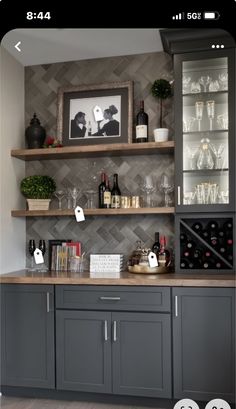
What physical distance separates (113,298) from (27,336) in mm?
658

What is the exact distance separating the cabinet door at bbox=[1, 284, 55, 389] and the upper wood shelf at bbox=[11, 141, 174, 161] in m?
0.98

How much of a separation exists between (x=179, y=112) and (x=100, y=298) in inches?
53.1

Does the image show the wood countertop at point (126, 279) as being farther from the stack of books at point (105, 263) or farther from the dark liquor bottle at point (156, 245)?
the dark liquor bottle at point (156, 245)

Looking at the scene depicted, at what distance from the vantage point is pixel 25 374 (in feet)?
8.05

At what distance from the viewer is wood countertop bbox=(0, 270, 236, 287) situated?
2207 millimetres

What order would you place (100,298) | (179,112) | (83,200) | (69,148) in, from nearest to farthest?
(100,298) < (179,112) < (69,148) < (83,200)

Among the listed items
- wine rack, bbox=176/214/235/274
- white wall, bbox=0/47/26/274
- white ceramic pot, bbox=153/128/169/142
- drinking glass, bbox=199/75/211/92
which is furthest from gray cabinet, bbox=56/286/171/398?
drinking glass, bbox=199/75/211/92

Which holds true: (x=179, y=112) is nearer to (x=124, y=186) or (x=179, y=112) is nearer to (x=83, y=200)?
(x=124, y=186)

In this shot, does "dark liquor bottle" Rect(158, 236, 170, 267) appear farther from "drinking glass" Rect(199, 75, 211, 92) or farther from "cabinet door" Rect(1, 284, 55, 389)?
"drinking glass" Rect(199, 75, 211, 92)

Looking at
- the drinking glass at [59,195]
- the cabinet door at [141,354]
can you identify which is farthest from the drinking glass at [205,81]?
the cabinet door at [141,354]

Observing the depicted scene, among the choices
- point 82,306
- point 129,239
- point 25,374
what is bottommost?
point 25,374
